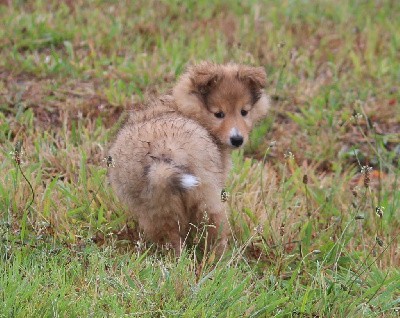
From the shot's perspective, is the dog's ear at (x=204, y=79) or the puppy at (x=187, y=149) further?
the dog's ear at (x=204, y=79)

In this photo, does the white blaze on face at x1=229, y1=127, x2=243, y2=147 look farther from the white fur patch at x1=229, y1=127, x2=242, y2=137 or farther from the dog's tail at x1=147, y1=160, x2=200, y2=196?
the dog's tail at x1=147, y1=160, x2=200, y2=196

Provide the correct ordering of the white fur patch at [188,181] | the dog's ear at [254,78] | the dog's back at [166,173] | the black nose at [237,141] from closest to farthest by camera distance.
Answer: the white fur patch at [188,181] < the dog's back at [166,173] < the black nose at [237,141] < the dog's ear at [254,78]

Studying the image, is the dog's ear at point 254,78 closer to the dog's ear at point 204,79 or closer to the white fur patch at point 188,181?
the dog's ear at point 204,79

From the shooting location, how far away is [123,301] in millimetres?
4074

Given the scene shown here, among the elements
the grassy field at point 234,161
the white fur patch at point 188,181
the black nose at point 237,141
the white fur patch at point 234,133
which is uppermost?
the white fur patch at point 188,181

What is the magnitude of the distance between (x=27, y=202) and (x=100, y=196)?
1.66 feet

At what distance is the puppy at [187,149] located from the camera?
430cm

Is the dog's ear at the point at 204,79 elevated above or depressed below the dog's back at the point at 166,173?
above

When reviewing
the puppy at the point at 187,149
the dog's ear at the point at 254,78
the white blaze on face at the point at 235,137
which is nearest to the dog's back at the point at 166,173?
the puppy at the point at 187,149

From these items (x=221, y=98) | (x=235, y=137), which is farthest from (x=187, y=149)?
(x=221, y=98)

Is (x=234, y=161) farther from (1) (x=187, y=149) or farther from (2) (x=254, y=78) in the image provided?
(1) (x=187, y=149)

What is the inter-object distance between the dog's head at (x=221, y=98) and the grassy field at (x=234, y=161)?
31 centimetres

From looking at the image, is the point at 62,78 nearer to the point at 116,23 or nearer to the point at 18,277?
the point at 116,23

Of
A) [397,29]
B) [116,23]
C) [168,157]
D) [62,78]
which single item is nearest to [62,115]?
[62,78]
